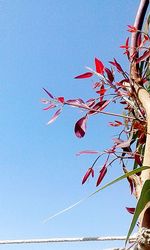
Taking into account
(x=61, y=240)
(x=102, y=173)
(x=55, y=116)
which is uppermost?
(x=55, y=116)

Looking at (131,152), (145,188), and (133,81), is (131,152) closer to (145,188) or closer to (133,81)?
(133,81)

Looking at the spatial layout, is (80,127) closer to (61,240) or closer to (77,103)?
(77,103)

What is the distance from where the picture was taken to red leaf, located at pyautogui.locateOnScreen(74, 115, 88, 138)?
71 cm

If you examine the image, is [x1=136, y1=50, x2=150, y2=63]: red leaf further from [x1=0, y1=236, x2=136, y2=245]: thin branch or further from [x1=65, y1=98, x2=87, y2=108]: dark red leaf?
[x1=0, y1=236, x2=136, y2=245]: thin branch

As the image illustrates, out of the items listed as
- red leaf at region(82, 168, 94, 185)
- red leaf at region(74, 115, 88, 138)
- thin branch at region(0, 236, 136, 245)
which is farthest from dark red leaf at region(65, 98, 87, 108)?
thin branch at region(0, 236, 136, 245)

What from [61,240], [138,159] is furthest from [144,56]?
[61,240]

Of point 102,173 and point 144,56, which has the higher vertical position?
point 144,56

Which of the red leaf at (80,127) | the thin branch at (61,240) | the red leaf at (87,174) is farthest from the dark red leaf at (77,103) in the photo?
the thin branch at (61,240)

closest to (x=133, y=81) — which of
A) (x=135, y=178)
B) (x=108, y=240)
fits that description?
(x=135, y=178)

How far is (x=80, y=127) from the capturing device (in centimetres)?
71

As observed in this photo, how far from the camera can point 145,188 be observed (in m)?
0.40

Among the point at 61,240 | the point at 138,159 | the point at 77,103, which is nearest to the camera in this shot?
the point at 138,159

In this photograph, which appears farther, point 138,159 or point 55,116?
point 55,116

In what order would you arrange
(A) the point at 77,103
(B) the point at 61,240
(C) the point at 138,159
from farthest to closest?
(B) the point at 61,240 → (A) the point at 77,103 → (C) the point at 138,159
